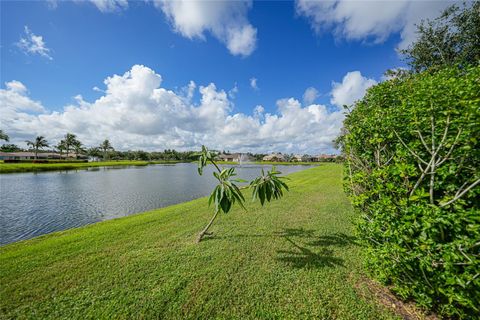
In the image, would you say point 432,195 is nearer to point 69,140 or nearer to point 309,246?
point 309,246

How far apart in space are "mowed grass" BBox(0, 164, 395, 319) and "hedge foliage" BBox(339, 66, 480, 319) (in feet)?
2.90

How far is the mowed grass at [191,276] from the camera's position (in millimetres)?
2795

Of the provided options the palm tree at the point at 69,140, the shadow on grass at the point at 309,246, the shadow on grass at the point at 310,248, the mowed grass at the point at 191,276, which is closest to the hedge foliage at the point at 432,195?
the mowed grass at the point at 191,276

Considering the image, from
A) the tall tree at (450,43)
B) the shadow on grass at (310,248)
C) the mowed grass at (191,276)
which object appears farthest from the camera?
the tall tree at (450,43)

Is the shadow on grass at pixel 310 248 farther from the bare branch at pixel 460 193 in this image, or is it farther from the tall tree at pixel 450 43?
the tall tree at pixel 450 43

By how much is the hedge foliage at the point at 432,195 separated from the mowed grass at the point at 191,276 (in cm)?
88

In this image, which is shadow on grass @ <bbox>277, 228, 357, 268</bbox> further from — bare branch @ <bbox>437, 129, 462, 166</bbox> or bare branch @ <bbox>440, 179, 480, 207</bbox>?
bare branch @ <bbox>437, 129, 462, 166</bbox>

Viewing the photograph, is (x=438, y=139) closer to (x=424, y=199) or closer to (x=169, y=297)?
(x=424, y=199)

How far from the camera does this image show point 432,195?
7.12 feet

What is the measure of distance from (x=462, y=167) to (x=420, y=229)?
808mm

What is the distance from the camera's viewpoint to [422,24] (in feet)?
42.9

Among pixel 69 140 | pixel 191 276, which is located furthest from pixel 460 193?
pixel 69 140

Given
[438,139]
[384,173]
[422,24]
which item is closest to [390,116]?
[438,139]

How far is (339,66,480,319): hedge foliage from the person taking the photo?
189 cm
